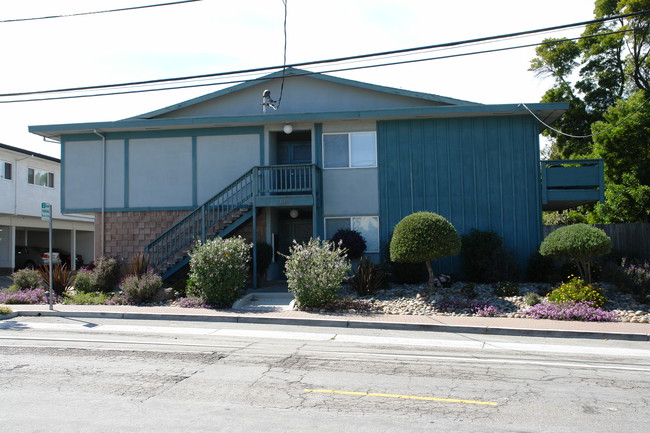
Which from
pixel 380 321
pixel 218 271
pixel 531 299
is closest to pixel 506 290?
pixel 531 299

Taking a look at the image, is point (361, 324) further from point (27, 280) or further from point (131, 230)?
point (27, 280)

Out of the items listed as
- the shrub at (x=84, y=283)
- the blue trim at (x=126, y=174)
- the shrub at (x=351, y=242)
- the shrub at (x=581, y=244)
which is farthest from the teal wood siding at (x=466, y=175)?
the shrub at (x=84, y=283)

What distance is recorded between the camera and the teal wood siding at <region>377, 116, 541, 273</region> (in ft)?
55.8

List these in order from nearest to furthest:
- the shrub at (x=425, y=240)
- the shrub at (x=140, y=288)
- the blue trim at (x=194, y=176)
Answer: the shrub at (x=425, y=240), the shrub at (x=140, y=288), the blue trim at (x=194, y=176)

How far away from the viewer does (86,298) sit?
49.0 feet

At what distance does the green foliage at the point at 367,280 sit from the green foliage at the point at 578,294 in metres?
4.60

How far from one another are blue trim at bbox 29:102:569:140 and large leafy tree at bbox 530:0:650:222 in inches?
243

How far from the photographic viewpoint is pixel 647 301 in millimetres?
13375

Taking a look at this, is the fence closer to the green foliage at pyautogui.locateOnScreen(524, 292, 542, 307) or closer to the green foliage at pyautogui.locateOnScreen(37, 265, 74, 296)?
the green foliage at pyautogui.locateOnScreen(524, 292, 542, 307)

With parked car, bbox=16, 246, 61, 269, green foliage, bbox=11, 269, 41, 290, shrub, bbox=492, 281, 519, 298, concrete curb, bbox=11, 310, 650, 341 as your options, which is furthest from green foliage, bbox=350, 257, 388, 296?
parked car, bbox=16, 246, 61, 269

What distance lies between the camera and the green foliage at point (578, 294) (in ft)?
42.5

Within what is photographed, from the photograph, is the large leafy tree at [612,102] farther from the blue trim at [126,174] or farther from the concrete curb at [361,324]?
the blue trim at [126,174]

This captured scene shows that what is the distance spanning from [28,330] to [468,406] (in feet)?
30.5

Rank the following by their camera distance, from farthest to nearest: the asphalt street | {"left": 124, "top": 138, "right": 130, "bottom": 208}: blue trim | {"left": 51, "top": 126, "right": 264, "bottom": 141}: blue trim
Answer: {"left": 124, "top": 138, "right": 130, "bottom": 208}: blue trim, {"left": 51, "top": 126, "right": 264, "bottom": 141}: blue trim, the asphalt street
